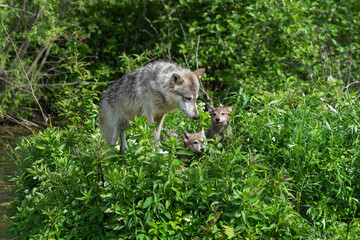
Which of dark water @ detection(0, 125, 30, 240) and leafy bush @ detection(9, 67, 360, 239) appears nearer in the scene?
leafy bush @ detection(9, 67, 360, 239)

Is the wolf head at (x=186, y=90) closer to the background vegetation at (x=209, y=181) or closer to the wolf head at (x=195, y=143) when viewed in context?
the wolf head at (x=195, y=143)

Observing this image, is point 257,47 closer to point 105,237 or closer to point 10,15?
point 10,15

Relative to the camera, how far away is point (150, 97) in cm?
688

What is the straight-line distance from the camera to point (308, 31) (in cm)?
1149

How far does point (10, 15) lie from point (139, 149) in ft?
25.0

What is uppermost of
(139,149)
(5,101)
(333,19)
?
(139,149)

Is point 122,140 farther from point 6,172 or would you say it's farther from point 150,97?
point 6,172

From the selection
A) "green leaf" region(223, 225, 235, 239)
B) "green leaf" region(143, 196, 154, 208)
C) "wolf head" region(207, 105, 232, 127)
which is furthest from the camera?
"wolf head" region(207, 105, 232, 127)

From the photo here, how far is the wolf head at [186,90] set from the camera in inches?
270

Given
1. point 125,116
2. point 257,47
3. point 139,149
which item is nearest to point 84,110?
point 125,116

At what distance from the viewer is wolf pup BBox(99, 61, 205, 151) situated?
271 inches

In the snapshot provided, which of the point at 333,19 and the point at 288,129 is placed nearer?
the point at 288,129

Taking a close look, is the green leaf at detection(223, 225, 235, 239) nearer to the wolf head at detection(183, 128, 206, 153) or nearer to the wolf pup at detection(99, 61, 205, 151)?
the wolf head at detection(183, 128, 206, 153)

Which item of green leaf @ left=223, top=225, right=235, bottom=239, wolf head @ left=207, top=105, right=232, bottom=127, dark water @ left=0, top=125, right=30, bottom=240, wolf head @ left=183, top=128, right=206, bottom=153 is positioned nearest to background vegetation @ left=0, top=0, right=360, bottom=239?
green leaf @ left=223, top=225, right=235, bottom=239
